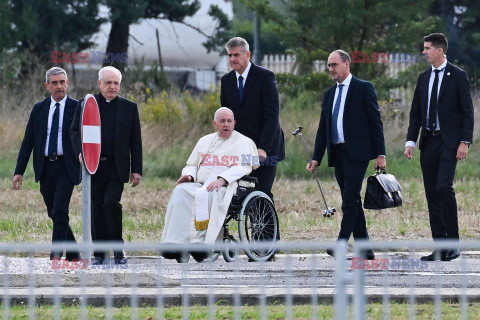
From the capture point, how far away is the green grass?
7270 millimetres

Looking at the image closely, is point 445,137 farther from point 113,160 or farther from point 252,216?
point 113,160

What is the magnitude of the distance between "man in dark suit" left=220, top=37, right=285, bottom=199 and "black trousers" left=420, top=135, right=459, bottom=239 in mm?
1289

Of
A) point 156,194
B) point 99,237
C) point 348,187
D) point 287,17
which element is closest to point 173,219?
point 99,237

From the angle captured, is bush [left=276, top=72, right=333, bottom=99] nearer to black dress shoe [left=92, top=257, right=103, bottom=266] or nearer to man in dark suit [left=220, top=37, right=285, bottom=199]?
man in dark suit [left=220, top=37, right=285, bottom=199]

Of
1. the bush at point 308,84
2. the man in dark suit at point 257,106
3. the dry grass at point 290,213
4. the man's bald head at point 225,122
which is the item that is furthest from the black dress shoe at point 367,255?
the bush at point 308,84

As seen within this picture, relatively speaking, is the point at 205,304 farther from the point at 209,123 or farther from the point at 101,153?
the point at 209,123

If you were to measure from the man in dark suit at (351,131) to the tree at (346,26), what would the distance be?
1562 cm

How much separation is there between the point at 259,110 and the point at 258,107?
0.03m

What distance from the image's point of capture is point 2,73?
2875cm

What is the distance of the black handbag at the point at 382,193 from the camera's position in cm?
1064

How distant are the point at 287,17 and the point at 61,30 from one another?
256 inches

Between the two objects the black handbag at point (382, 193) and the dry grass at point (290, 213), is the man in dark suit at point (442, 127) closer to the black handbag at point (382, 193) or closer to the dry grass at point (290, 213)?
the black handbag at point (382, 193)

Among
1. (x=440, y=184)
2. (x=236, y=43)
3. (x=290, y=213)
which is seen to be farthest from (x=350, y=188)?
(x=290, y=213)

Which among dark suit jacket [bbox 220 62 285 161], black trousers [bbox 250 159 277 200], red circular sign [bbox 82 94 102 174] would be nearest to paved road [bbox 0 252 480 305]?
red circular sign [bbox 82 94 102 174]
